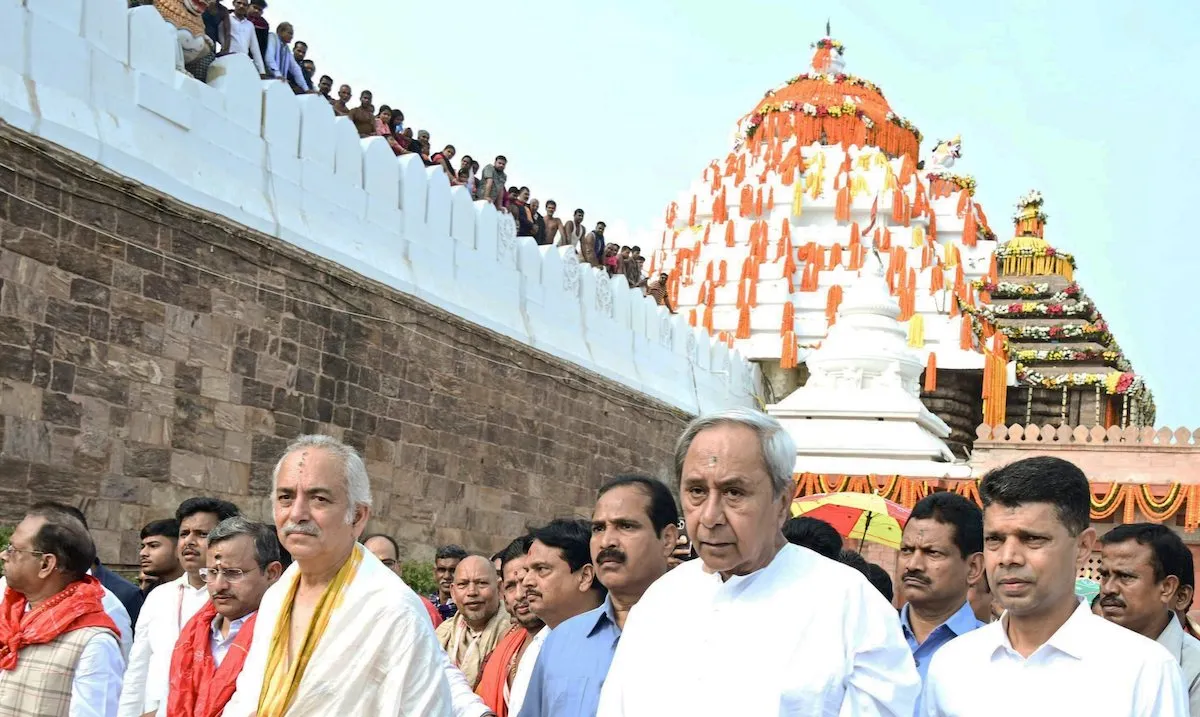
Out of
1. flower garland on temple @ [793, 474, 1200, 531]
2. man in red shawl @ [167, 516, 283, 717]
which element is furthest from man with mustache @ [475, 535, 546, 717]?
flower garland on temple @ [793, 474, 1200, 531]

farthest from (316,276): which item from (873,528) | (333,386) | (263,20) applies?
(873,528)

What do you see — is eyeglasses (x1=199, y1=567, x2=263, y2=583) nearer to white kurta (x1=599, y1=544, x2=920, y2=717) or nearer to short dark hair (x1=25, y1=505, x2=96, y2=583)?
short dark hair (x1=25, y1=505, x2=96, y2=583)

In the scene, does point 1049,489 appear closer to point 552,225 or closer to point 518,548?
point 518,548

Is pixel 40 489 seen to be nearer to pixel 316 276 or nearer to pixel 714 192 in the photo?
pixel 316 276

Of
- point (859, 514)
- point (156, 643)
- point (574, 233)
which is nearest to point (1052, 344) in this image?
point (574, 233)

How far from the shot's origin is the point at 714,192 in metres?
28.5

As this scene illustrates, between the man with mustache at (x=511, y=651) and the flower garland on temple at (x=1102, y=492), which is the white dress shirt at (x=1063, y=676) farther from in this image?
the flower garland on temple at (x=1102, y=492)

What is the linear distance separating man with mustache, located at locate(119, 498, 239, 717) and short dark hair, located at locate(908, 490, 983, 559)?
2.11 meters

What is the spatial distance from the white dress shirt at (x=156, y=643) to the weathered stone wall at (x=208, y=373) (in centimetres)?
297

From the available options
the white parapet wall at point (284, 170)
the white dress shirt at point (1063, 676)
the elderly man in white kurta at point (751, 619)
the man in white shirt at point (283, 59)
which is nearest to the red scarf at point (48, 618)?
the elderly man in white kurta at point (751, 619)

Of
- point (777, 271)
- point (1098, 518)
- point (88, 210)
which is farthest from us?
point (777, 271)

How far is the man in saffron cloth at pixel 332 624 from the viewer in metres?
2.95

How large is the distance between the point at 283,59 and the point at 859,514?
5535 mm

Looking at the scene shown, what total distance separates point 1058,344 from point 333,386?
18484mm
